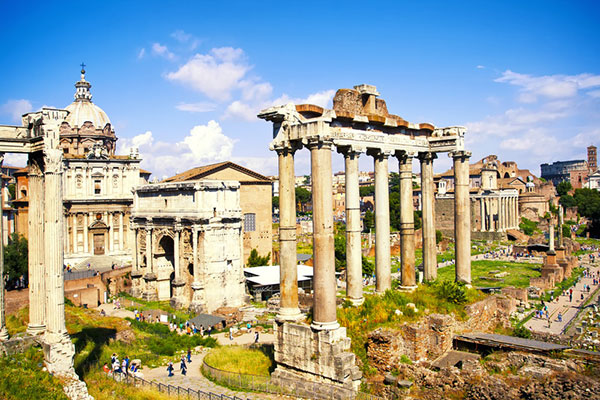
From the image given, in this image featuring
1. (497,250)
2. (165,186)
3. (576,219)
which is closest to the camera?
(165,186)

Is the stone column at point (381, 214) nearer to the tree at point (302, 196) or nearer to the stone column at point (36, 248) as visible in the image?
the stone column at point (36, 248)

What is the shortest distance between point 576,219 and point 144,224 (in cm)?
8799

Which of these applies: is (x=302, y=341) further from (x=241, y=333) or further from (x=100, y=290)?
(x=100, y=290)

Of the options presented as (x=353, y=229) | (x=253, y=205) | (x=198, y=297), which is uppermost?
(x=253, y=205)

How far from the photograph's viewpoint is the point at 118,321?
26250 millimetres

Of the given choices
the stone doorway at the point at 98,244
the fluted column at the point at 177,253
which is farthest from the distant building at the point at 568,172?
the fluted column at the point at 177,253

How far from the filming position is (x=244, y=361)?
16.2 metres

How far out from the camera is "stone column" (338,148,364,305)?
48.9ft

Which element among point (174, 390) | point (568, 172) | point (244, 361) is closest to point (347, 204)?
point (244, 361)

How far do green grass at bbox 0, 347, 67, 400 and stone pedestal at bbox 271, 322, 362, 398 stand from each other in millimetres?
5351

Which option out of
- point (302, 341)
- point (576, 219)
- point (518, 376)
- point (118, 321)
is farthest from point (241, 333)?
point (576, 219)

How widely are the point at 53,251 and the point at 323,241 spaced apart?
287 inches

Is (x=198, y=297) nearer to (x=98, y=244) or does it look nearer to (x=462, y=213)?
(x=98, y=244)

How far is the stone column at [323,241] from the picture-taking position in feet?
42.5
